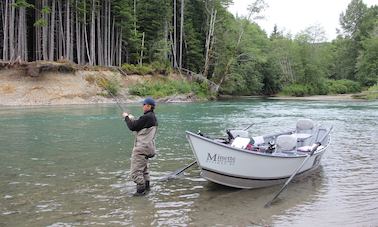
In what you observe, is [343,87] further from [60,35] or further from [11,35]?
[11,35]

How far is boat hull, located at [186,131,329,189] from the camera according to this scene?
29.6 ft

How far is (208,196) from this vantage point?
9.10m

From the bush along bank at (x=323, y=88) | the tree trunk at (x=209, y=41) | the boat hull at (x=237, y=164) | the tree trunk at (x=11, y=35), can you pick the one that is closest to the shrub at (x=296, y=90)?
the bush along bank at (x=323, y=88)

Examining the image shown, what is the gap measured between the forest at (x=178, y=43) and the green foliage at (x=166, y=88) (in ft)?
12.1

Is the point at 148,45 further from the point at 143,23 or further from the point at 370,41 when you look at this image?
the point at 370,41

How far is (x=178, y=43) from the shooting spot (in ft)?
206

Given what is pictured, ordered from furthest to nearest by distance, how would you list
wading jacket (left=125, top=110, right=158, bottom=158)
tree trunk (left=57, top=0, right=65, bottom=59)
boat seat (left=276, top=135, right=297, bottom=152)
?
tree trunk (left=57, top=0, right=65, bottom=59)
boat seat (left=276, top=135, right=297, bottom=152)
wading jacket (left=125, top=110, right=158, bottom=158)

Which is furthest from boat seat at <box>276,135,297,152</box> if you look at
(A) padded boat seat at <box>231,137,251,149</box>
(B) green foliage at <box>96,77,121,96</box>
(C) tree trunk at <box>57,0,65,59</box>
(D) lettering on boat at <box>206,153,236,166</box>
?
(C) tree trunk at <box>57,0,65,59</box>

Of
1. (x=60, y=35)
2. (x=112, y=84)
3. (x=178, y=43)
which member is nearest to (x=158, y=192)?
(x=112, y=84)

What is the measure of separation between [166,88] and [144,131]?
40.0m

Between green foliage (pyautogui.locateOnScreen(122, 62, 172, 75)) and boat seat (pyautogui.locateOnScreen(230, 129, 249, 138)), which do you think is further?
green foliage (pyautogui.locateOnScreen(122, 62, 172, 75))

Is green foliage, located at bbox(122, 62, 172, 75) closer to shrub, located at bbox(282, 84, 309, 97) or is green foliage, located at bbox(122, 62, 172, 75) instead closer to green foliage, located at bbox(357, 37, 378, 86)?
shrub, located at bbox(282, 84, 309, 97)

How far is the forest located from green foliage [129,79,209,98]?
3.69 m

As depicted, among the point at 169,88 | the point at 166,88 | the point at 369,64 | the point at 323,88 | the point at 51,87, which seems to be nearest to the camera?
the point at 51,87
